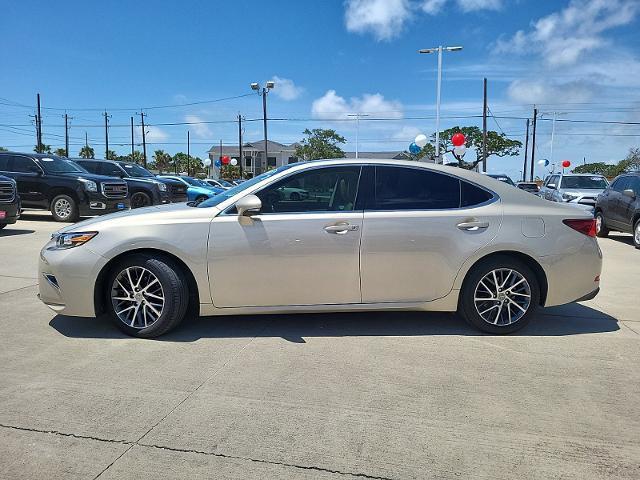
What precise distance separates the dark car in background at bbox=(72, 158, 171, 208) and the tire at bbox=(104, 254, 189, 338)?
11.5 meters

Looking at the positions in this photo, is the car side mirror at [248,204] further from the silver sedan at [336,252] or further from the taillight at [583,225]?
the taillight at [583,225]

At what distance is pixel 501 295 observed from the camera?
172 inches

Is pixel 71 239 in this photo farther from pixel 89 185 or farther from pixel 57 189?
pixel 57 189

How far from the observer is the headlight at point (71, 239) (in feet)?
13.5

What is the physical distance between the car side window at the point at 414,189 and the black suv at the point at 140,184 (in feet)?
40.9

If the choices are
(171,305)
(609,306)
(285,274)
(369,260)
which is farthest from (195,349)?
(609,306)

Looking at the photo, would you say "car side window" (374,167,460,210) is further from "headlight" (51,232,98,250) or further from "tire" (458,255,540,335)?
"headlight" (51,232,98,250)

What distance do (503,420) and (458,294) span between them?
60.3 inches

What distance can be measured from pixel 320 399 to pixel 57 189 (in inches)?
488

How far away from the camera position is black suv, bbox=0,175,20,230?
1012 centimetres

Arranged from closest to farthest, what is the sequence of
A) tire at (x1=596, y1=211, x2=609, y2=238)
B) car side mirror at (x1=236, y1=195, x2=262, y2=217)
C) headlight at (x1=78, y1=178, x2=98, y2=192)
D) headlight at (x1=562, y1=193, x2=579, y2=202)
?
car side mirror at (x1=236, y1=195, x2=262, y2=217) < tire at (x1=596, y1=211, x2=609, y2=238) < headlight at (x1=78, y1=178, x2=98, y2=192) < headlight at (x1=562, y1=193, x2=579, y2=202)

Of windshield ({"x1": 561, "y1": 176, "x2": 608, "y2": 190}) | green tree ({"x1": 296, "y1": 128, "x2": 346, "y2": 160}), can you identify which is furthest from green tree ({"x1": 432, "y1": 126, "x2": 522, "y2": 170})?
windshield ({"x1": 561, "y1": 176, "x2": 608, "y2": 190})

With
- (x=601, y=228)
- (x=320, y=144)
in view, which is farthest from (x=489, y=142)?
(x=601, y=228)

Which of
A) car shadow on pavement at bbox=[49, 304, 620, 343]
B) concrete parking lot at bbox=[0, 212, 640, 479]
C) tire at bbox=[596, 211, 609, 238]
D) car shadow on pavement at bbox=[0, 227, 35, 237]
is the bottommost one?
concrete parking lot at bbox=[0, 212, 640, 479]
